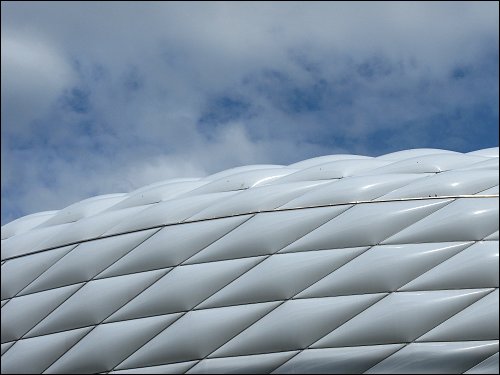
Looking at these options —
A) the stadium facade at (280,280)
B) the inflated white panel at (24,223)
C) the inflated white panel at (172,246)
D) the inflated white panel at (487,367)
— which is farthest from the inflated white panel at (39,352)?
the inflated white panel at (487,367)

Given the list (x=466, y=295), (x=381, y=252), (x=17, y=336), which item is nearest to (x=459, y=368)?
(x=466, y=295)

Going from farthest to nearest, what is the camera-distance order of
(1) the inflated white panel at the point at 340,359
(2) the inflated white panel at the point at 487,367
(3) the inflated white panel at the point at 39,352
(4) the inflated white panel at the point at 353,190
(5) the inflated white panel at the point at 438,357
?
(4) the inflated white panel at the point at 353,190 < (3) the inflated white panel at the point at 39,352 < (1) the inflated white panel at the point at 340,359 < (5) the inflated white panel at the point at 438,357 < (2) the inflated white panel at the point at 487,367

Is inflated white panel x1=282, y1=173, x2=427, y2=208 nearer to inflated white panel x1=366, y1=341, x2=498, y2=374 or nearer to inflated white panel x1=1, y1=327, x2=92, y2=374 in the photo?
inflated white panel x1=366, y1=341, x2=498, y2=374

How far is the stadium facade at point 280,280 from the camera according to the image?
12031 millimetres

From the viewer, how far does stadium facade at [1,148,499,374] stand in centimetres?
1203

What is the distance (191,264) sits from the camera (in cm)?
1341

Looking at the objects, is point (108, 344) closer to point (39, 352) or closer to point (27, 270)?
point (39, 352)

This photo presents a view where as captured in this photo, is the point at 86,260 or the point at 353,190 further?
the point at 86,260

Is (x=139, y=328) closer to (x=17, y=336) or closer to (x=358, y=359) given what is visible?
(x=17, y=336)

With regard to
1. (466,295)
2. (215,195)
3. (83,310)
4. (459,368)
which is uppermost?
(215,195)

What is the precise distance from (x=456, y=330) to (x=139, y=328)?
570cm

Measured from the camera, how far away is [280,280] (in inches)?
502

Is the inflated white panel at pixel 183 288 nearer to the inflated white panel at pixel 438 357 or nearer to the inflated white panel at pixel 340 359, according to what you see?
the inflated white panel at pixel 340 359

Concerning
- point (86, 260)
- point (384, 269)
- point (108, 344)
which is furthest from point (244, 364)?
point (86, 260)
